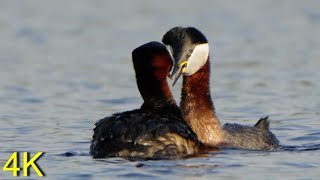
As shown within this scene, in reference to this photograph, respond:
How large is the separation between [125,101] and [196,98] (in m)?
4.88

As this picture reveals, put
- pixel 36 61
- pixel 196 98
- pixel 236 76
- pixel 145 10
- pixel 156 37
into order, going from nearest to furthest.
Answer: pixel 196 98
pixel 236 76
pixel 36 61
pixel 156 37
pixel 145 10

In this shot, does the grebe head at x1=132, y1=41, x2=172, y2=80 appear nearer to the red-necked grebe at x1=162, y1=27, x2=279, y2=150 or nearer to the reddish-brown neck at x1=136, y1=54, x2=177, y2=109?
the reddish-brown neck at x1=136, y1=54, x2=177, y2=109

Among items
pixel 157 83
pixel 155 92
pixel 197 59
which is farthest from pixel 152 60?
pixel 197 59

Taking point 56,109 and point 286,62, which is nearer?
point 56,109

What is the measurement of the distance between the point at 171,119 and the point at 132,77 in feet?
26.9

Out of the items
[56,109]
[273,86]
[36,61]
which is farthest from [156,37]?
[56,109]

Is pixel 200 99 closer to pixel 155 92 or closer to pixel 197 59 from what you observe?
pixel 197 59

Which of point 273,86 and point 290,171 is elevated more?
point 273,86

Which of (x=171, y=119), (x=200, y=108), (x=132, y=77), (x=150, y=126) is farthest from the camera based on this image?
(x=132, y=77)

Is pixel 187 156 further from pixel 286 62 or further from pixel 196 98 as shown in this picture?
pixel 286 62

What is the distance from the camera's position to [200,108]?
49.8ft

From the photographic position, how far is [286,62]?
929 inches

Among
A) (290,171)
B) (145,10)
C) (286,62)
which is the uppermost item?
(145,10)

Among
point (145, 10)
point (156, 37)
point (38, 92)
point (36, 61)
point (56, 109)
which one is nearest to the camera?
point (56, 109)
